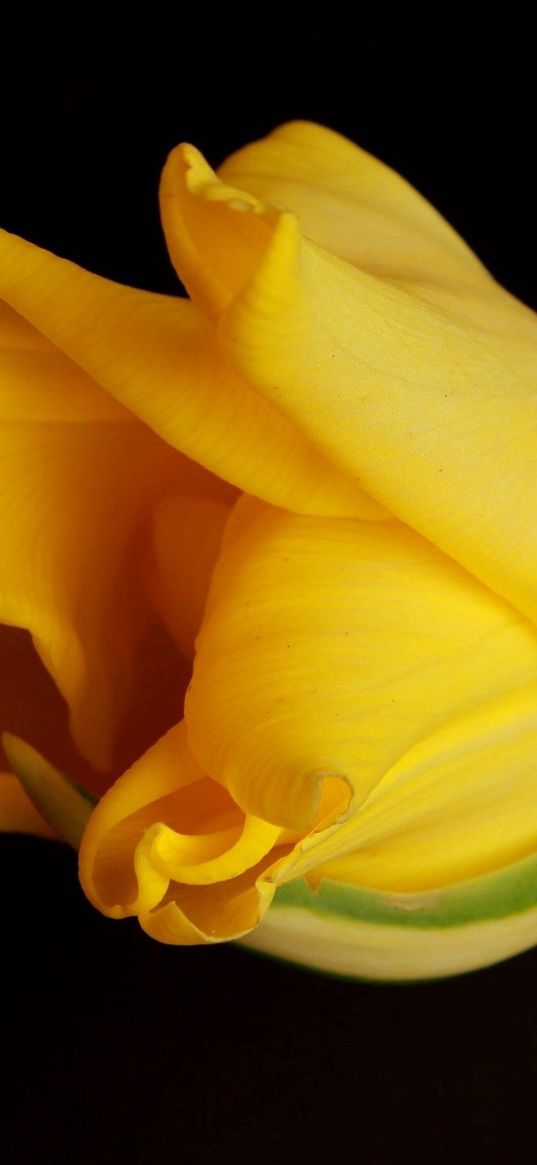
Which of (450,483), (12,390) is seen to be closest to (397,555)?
(450,483)

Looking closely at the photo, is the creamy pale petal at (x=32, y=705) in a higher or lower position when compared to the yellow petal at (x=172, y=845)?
lower

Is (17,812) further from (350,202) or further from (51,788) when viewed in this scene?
(350,202)

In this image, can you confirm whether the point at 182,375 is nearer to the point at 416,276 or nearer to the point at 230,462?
the point at 230,462

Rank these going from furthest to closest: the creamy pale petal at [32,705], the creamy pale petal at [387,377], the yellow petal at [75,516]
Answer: the creamy pale petal at [32,705] < the yellow petal at [75,516] < the creamy pale petal at [387,377]

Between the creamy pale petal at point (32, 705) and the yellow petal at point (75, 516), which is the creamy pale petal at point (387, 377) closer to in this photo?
the yellow petal at point (75, 516)

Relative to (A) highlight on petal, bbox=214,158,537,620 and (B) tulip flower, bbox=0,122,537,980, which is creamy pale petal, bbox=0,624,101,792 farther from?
(A) highlight on petal, bbox=214,158,537,620

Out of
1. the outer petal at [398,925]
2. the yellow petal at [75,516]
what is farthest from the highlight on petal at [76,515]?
the outer petal at [398,925]
